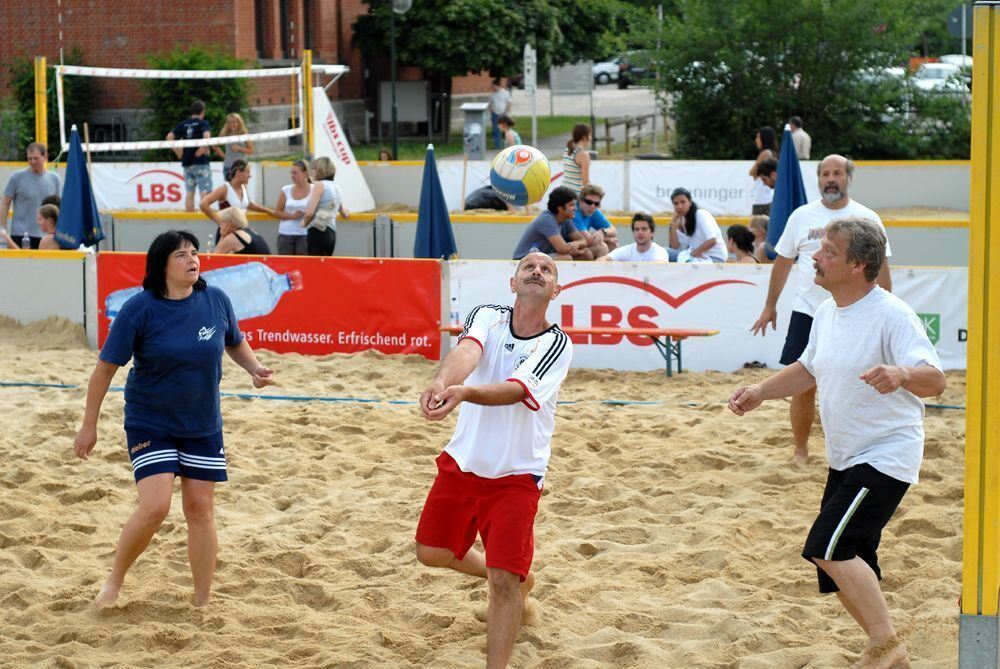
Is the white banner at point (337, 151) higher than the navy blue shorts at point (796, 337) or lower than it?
higher

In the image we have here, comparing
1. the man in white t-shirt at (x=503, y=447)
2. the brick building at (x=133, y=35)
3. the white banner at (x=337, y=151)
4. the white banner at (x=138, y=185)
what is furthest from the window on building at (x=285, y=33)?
the man in white t-shirt at (x=503, y=447)

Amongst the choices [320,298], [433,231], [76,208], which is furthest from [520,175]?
[76,208]

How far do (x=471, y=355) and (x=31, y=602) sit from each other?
8.25 feet

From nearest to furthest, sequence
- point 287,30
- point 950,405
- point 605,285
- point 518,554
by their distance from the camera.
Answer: point 518,554, point 950,405, point 605,285, point 287,30

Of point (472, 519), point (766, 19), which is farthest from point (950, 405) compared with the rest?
point (766, 19)

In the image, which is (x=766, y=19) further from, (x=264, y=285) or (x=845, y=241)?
(x=845, y=241)

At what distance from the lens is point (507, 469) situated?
4.95m

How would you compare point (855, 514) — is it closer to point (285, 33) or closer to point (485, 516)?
point (485, 516)

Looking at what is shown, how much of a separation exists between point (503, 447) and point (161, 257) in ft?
5.64

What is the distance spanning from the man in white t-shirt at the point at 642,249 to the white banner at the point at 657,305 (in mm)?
884

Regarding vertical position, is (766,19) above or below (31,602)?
above

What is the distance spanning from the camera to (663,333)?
1046 centimetres

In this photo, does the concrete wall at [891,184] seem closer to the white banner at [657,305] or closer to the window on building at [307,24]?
the white banner at [657,305]

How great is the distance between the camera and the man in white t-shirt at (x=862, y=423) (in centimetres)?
486
